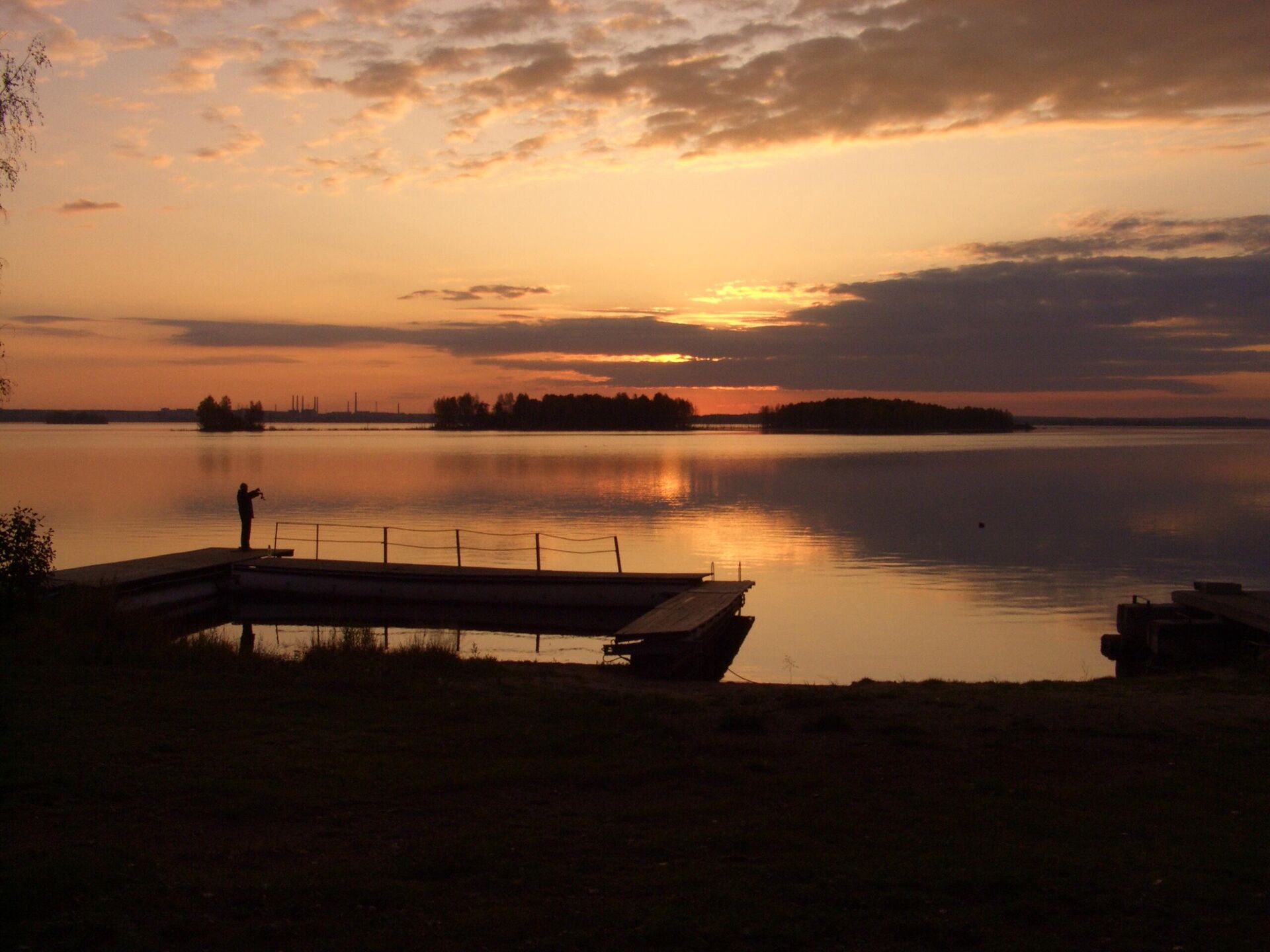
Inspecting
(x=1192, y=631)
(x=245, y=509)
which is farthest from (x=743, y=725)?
(x=245, y=509)

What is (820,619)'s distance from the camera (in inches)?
950

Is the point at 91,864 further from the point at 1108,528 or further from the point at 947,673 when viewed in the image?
the point at 1108,528

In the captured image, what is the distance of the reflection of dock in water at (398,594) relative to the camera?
2422 cm

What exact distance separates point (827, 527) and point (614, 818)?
36.9 metres

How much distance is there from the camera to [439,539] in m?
38.8

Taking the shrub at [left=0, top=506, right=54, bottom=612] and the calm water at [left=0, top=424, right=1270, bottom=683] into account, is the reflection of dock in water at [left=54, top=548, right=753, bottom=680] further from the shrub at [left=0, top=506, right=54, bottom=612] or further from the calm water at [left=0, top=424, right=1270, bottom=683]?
the shrub at [left=0, top=506, right=54, bottom=612]

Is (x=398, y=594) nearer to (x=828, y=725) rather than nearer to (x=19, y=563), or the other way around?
(x=19, y=563)

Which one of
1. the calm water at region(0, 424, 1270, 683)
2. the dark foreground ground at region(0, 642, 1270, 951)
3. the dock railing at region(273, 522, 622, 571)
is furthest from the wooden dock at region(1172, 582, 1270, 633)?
the dock railing at region(273, 522, 622, 571)

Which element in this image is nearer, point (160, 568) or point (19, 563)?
point (19, 563)

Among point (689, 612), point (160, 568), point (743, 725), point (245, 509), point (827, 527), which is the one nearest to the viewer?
point (743, 725)

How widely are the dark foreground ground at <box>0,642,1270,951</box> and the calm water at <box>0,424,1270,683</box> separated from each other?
9013 mm

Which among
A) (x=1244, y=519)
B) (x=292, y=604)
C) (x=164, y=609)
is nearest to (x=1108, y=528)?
(x=1244, y=519)

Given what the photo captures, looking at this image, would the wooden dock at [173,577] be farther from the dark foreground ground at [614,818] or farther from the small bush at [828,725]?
the small bush at [828,725]

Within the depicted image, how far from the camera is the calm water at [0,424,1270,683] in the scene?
2211 centimetres
